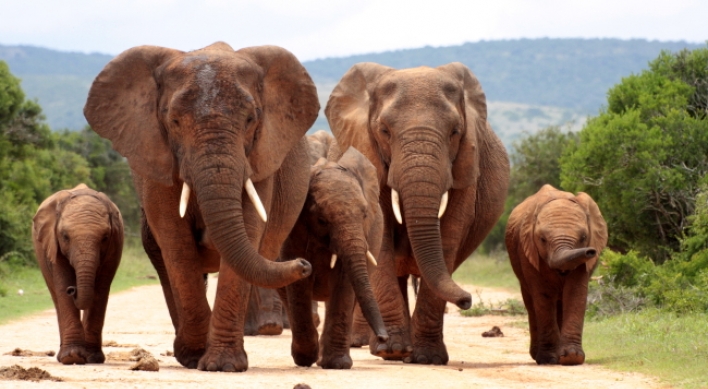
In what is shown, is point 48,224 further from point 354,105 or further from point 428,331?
point 428,331

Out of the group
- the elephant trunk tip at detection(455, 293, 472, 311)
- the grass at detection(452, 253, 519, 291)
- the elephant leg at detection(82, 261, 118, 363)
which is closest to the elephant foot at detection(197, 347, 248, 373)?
the elephant leg at detection(82, 261, 118, 363)

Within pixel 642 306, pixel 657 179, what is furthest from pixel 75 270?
pixel 657 179

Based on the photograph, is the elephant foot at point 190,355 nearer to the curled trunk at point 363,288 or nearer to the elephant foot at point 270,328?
the curled trunk at point 363,288

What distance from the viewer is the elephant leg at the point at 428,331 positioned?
35.8 ft

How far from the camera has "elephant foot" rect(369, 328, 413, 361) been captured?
10680 mm

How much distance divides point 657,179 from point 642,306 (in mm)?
2873

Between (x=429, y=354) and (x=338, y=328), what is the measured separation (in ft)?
5.21

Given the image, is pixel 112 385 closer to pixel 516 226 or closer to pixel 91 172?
pixel 516 226

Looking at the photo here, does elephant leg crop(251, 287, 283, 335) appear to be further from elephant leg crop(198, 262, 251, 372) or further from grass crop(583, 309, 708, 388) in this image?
elephant leg crop(198, 262, 251, 372)

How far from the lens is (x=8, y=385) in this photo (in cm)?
722

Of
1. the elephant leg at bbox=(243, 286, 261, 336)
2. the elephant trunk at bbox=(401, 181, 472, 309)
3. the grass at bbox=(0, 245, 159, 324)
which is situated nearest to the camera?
the elephant trunk at bbox=(401, 181, 472, 309)

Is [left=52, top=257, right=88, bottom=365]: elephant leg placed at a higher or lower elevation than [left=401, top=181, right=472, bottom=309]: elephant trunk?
lower

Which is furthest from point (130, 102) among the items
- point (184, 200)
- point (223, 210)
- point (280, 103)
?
point (223, 210)

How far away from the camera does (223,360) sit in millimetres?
8852
